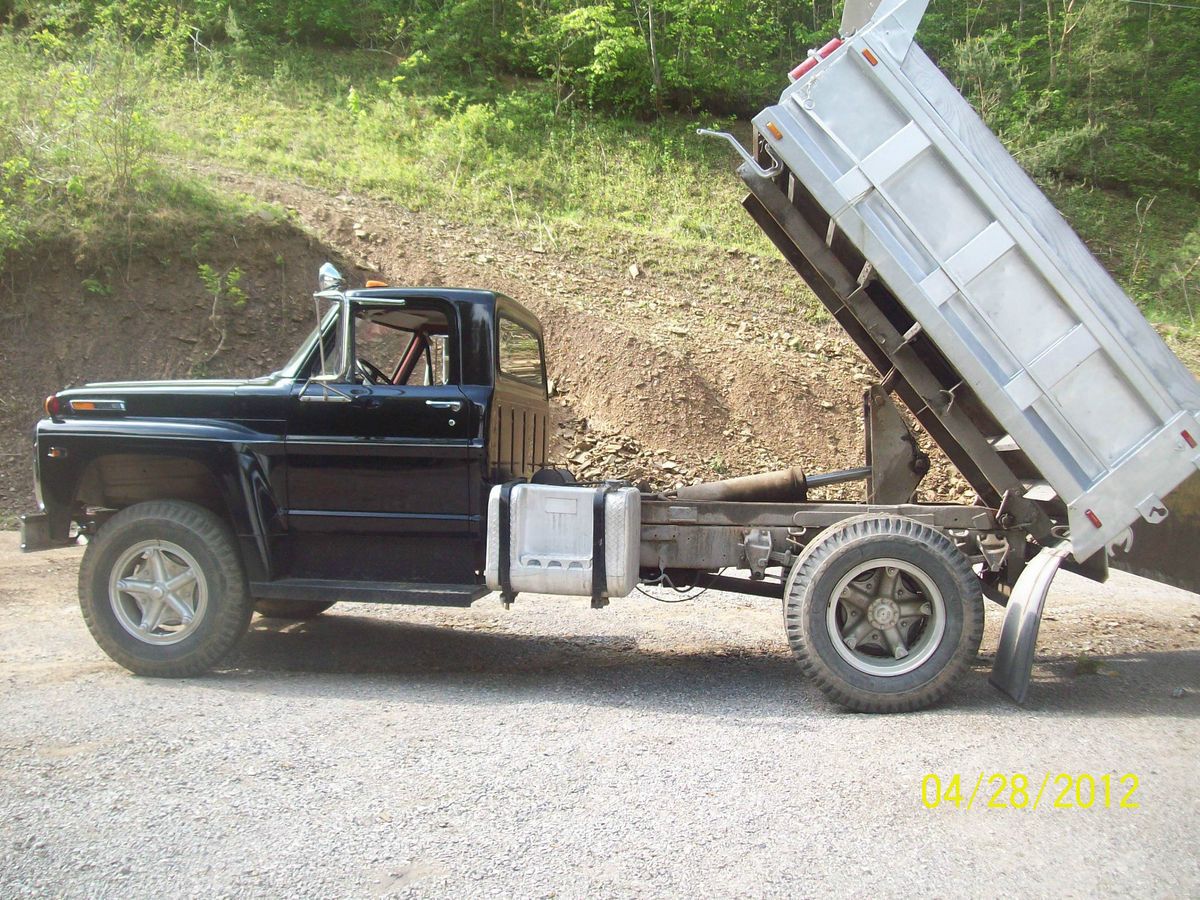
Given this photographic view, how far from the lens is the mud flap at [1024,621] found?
508 centimetres

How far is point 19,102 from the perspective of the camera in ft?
49.0

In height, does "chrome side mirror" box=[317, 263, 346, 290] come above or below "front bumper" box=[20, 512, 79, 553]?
above

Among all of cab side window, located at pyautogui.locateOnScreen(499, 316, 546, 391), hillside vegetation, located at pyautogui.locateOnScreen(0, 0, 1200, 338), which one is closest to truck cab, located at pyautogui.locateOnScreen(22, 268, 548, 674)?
cab side window, located at pyautogui.locateOnScreen(499, 316, 546, 391)

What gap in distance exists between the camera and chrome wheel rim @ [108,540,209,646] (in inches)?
219

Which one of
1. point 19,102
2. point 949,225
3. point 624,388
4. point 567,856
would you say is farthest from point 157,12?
point 567,856

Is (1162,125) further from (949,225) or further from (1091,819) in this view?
(1091,819)

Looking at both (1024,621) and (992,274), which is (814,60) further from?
(1024,621)

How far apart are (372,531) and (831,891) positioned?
3.42 m

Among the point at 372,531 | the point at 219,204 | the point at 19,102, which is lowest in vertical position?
the point at 372,531

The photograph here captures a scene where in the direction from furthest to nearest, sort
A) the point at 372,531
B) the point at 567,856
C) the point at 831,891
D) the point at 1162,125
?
the point at 1162,125
the point at 372,531
the point at 567,856
the point at 831,891

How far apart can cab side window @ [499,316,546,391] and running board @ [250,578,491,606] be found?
1386mm

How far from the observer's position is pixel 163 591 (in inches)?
219

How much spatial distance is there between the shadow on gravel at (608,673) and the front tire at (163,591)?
278 millimetres
